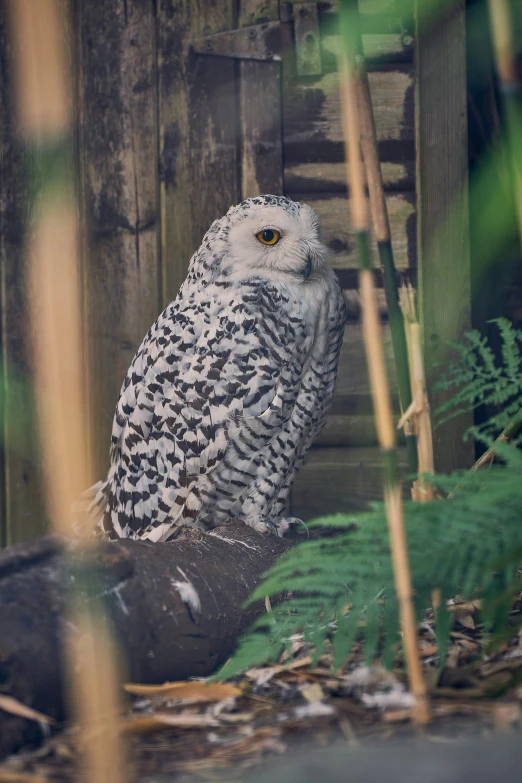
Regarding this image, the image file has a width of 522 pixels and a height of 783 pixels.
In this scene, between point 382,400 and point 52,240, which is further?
point 52,240

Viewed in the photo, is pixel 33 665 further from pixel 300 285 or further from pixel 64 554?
pixel 300 285

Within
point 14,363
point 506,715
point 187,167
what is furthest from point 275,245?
point 506,715

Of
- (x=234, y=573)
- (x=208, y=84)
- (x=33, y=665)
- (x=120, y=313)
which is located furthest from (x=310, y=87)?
(x=33, y=665)

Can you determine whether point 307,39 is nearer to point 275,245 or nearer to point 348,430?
point 275,245

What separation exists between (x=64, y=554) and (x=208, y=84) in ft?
8.22

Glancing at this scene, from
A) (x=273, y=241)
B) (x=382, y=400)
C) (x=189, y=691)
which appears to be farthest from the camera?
(x=273, y=241)

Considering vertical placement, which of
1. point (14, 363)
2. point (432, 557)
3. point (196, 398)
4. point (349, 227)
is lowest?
point (432, 557)

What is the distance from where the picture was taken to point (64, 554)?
2.05 m

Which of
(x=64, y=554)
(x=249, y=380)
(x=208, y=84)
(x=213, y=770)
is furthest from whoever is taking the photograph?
(x=208, y=84)

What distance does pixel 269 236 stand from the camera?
3.25m

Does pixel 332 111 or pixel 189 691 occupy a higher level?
pixel 332 111

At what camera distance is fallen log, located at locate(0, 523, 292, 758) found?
1.77 meters

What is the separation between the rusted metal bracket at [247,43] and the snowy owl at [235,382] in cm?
92

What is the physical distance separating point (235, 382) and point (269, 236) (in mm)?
557
